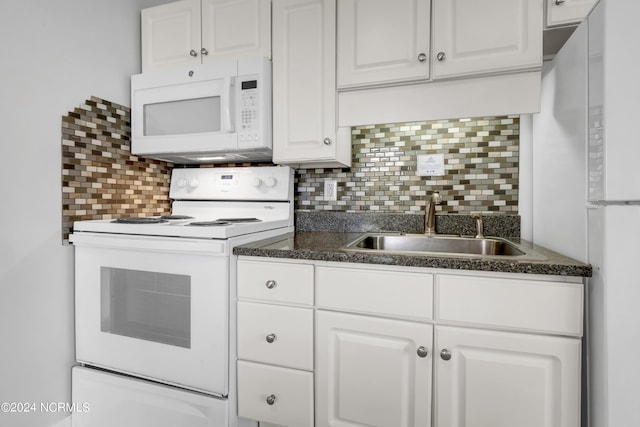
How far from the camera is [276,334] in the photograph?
1.33m

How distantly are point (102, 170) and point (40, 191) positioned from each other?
1.03 feet

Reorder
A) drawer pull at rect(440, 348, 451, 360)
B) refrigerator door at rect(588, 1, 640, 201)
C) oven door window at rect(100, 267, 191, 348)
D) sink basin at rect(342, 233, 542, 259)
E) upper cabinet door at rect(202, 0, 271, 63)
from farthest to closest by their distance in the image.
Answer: upper cabinet door at rect(202, 0, 271, 63)
sink basin at rect(342, 233, 542, 259)
oven door window at rect(100, 267, 191, 348)
drawer pull at rect(440, 348, 451, 360)
refrigerator door at rect(588, 1, 640, 201)

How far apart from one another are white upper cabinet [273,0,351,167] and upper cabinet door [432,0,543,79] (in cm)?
47

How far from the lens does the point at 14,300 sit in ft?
4.48

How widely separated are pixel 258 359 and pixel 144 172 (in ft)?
4.25

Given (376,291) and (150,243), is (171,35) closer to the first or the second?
(150,243)

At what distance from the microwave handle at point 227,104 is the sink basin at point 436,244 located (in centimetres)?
83

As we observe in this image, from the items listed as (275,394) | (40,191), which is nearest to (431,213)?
(275,394)

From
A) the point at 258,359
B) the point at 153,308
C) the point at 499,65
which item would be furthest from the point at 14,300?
the point at 499,65

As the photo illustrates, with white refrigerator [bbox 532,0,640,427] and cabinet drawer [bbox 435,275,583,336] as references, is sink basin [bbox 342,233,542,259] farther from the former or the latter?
white refrigerator [bbox 532,0,640,427]

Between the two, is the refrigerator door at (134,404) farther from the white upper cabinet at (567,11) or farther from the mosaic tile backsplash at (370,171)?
the white upper cabinet at (567,11)

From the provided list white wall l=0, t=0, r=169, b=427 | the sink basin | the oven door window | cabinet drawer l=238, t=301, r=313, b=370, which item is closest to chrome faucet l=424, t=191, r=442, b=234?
the sink basin

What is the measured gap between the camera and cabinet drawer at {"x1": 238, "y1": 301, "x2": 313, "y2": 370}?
1.29m

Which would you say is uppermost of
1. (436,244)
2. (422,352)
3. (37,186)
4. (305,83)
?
(305,83)
